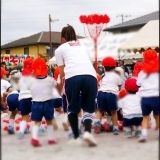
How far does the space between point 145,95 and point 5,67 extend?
1125mm

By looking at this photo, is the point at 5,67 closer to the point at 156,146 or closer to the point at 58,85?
the point at 58,85

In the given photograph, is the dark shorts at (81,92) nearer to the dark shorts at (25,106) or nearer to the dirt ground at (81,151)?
the dirt ground at (81,151)

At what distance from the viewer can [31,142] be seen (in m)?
2.74

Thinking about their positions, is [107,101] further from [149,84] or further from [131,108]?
[149,84]

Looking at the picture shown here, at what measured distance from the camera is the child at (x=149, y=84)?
234cm

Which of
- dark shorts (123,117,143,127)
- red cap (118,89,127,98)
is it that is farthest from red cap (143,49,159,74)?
dark shorts (123,117,143,127)

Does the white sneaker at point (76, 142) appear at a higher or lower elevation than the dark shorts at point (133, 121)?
lower

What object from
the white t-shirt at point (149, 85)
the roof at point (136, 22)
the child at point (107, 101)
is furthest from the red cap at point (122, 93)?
the roof at point (136, 22)

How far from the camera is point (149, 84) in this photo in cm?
249

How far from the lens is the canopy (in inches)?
65.2

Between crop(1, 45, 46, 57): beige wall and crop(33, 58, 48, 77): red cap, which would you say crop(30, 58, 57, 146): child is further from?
crop(1, 45, 46, 57): beige wall

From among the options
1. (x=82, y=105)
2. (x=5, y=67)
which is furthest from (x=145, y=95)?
(x=5, y=67)

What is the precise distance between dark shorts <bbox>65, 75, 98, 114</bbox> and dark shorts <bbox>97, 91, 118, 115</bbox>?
34 cm

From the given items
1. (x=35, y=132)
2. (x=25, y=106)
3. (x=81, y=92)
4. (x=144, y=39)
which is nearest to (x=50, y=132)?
(x=35, y=132)
